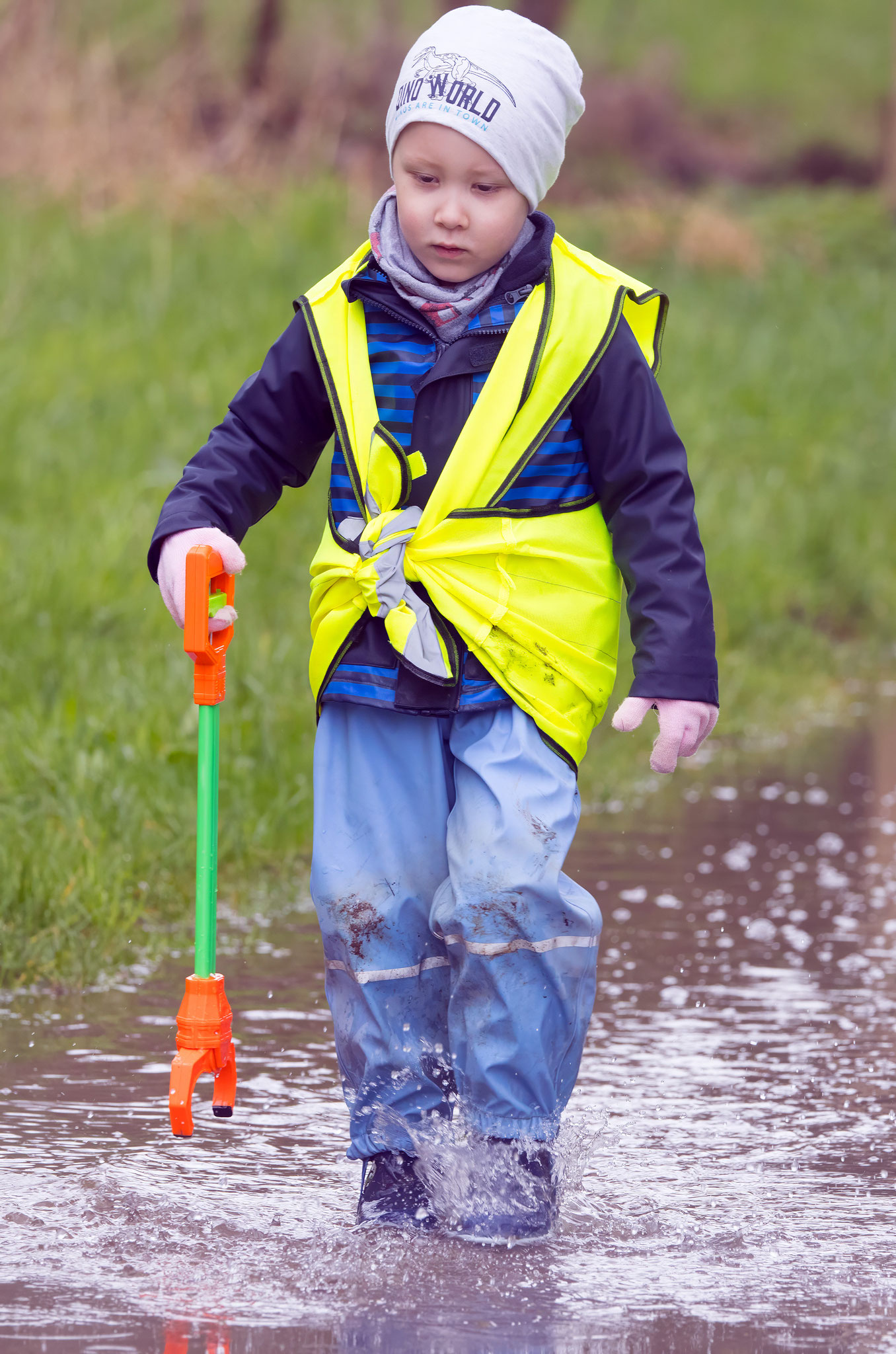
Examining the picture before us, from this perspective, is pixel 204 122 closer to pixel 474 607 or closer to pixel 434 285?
pixel 434 285

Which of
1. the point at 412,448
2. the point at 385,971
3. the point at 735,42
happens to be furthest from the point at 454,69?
the point at 735,42

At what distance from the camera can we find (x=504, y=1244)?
2754 mm

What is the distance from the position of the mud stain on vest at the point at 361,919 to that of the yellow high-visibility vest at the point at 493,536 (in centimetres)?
32

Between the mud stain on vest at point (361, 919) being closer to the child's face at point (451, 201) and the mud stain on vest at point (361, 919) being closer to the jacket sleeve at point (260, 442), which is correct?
the jacket sleeve at point (260, 442)

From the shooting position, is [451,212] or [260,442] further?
[260,442]

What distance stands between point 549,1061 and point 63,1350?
773 mm

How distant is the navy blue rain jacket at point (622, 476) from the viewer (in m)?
2.76

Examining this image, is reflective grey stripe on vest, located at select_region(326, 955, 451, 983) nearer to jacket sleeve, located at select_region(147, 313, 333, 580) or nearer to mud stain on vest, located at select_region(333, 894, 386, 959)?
mud stain on vest, located at select_region(333, 894, 386, 959)

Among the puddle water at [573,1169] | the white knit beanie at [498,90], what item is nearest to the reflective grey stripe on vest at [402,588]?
the white knit beanie at [498,90]

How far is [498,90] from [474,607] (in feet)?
2.34

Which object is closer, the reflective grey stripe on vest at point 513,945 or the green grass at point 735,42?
the reflective grey stripe on vest at point 513,945

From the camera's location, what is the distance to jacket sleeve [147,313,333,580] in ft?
9.56

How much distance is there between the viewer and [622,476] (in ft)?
9.24

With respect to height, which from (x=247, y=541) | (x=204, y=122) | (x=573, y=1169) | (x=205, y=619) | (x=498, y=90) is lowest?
(x=573, y=1169)
